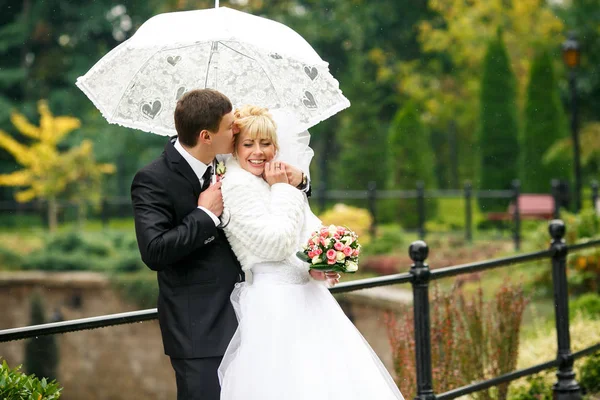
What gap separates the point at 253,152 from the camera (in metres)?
3.24

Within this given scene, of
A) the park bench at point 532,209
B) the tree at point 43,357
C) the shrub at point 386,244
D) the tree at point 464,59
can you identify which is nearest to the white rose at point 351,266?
the shrub at point 386,244

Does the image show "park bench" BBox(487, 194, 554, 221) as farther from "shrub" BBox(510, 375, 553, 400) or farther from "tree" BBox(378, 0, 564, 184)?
"shrub" BBox(510, 375, 553, 400)

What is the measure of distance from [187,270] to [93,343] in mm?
15643

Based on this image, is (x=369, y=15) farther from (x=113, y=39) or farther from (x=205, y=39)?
(x=205, y=39)

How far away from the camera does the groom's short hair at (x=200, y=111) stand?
10.0 feet

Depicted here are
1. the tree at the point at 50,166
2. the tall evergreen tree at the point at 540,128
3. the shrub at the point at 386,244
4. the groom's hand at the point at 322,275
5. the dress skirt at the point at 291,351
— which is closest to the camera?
the dress skirt at the point at 291,351

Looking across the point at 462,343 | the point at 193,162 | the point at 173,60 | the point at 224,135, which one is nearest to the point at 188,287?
the point at 193,162

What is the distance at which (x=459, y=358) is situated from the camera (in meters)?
5.91

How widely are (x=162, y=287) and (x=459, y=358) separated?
3232mm

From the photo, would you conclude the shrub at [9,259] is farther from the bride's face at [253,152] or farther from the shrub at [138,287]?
the bride's face at [253,152]

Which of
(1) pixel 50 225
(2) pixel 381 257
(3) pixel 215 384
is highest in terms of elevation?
(1) pixel 50 225

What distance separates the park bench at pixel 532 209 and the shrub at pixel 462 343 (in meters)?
12.7

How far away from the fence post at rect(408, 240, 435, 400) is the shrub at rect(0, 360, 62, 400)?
201cm

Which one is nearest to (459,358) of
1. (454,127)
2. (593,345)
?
(593,345)
